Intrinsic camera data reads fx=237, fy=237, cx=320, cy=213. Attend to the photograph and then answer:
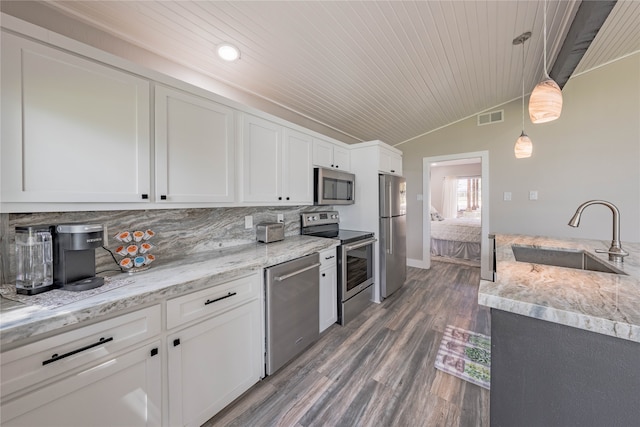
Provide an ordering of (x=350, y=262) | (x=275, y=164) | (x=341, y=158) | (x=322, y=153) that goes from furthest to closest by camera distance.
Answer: (x=341, y=158) → (x=322, y=153) → (x=350, y=262) → (x=275, y=164)

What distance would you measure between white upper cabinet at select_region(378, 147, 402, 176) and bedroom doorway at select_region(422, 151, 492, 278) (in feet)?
3.87

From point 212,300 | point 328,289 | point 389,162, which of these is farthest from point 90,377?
point 389,162

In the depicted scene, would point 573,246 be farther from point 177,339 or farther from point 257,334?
point 177,339

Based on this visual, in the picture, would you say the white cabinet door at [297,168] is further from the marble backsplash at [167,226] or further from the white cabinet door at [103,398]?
the white cabinet door at [103,398]

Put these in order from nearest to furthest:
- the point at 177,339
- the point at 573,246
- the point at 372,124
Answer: the point at 177,339 → the point at 573,246 → the point at 372,124

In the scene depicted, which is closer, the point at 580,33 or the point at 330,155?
the point at 580,33

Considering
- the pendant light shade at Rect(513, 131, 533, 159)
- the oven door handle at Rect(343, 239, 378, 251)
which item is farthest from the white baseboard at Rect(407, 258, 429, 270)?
the pendant light shade at Rect(513, 131, 533, 159)

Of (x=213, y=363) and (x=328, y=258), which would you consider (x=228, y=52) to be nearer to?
(x=328, y=258)

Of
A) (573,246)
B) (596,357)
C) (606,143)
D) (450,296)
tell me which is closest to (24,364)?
(596,357)

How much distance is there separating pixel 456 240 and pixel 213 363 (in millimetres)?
4985

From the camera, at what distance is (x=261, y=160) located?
2.09 metres

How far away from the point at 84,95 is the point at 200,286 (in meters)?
1.11

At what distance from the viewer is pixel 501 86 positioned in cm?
322

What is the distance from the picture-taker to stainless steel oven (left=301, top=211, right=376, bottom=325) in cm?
250
